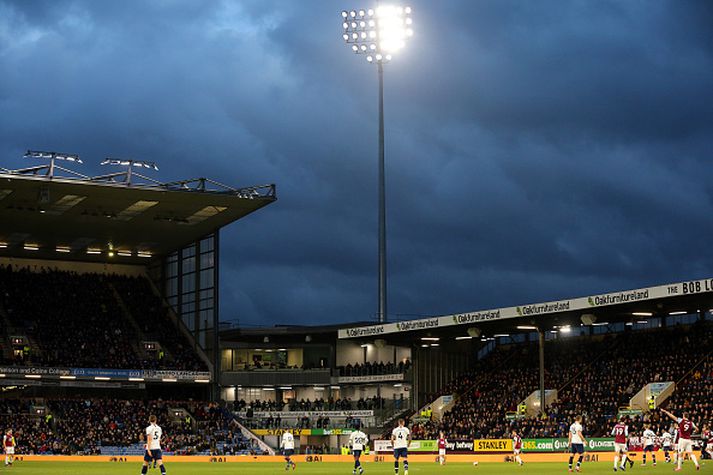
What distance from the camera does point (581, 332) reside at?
78.8 m

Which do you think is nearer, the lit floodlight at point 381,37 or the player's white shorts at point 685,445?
the player's white shorts at point 685,445

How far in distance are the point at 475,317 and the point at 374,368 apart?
15.4 meters

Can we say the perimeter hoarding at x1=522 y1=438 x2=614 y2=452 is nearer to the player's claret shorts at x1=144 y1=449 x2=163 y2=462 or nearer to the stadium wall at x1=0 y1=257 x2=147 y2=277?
the player's claret shorts at x1=144 y1=449 x2=163 y2=462

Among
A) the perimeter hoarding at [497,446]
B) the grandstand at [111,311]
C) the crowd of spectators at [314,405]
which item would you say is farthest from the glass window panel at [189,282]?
the perimeter hoarding at [497,446]

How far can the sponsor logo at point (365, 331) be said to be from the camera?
7969 centimetres

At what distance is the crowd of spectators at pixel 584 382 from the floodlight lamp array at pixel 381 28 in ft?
83.7

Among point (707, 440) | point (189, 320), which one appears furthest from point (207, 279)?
point (707, 440)

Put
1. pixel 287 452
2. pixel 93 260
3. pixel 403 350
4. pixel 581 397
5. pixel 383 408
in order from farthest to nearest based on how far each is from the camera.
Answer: pixel 93 260, pixel 403 350, pixel 383 408, pixel 581 397, pixel 287 452

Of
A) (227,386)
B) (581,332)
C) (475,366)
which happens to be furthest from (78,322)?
(581,332)

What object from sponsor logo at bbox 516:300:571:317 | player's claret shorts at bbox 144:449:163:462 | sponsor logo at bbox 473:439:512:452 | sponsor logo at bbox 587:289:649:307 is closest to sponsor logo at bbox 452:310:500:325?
sponsor logo at bbox 516:300:571:317

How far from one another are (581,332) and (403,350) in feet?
→ 53.4

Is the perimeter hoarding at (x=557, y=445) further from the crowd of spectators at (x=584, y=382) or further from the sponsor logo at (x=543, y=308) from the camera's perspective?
the sponsor logo at (x=543, y=308)

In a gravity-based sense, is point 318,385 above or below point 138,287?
below

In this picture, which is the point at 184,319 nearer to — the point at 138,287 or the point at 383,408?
the point at 138,287
